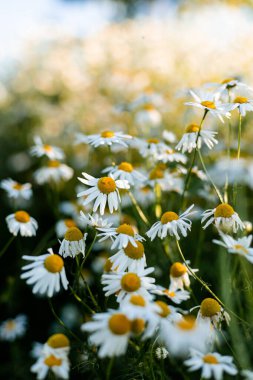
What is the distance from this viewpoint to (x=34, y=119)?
17.9 ft

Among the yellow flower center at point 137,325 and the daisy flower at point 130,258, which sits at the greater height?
the yellow flower center at point 137,325

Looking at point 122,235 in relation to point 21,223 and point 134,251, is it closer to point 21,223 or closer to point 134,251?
point 134,251

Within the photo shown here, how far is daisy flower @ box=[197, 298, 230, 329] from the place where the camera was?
1.37 m

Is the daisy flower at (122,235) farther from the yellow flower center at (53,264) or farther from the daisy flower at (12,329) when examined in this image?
the daisy flower at (12,329)

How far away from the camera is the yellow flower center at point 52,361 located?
1367 mm

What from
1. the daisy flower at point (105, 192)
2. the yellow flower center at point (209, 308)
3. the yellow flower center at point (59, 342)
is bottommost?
the yellow flower center at point (59, 342)

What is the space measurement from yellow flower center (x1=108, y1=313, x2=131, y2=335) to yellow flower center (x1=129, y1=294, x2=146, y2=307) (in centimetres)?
6

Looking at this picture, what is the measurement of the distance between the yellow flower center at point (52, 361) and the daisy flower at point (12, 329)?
1.23 meters

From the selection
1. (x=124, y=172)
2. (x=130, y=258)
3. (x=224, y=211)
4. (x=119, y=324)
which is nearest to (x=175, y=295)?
(x=130, y=258)

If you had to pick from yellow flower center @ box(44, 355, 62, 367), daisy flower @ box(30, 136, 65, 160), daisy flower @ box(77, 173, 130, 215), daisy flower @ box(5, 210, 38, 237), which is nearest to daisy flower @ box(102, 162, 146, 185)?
daisy flower @ box(77, 173, 130, 215)

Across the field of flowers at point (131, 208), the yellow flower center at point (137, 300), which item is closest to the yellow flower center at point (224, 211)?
the field of flowers at point (131, 208)

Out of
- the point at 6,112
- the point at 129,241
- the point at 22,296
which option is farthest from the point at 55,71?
the point at 129,241

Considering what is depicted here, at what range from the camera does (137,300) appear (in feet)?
3.58

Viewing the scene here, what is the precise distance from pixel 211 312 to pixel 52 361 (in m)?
0.50
